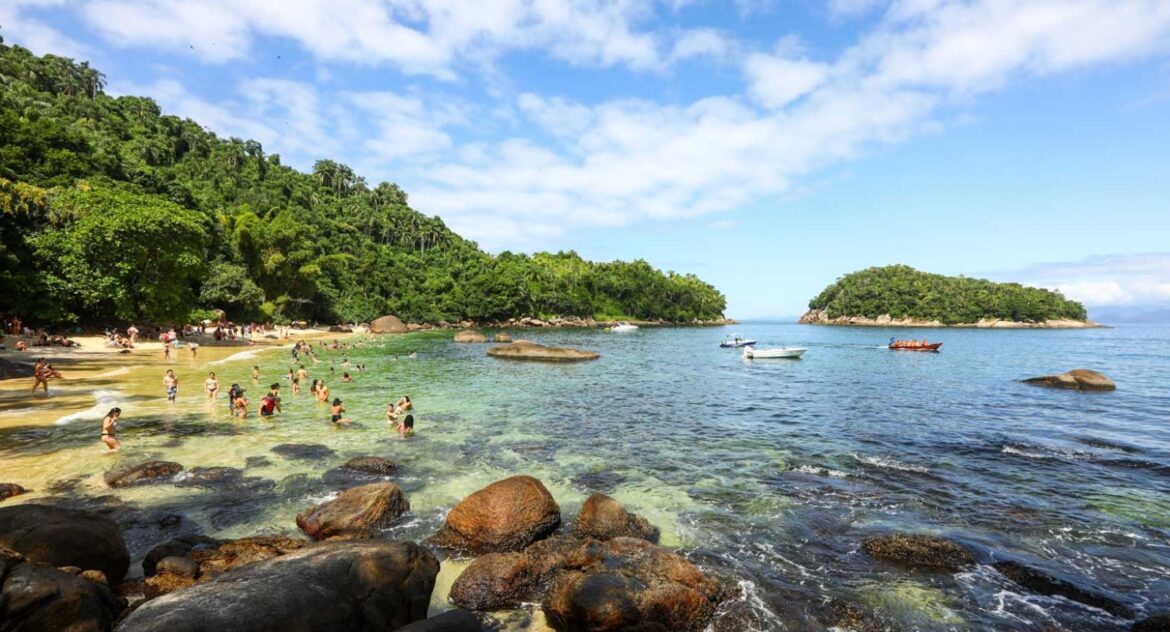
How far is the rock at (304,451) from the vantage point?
58.9 ft

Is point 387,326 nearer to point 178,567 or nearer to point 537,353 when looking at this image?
point 537,353

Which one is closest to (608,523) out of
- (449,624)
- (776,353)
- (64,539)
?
(449,624)

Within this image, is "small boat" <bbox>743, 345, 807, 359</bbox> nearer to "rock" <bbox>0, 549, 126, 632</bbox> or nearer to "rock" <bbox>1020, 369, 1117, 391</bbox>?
"rock" <bbox>1020, 369, 1117, 391</bbox>

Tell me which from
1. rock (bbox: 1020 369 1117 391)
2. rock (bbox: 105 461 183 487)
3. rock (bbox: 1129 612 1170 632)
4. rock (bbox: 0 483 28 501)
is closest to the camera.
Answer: rock (bbox: 1129 612 1170 632)

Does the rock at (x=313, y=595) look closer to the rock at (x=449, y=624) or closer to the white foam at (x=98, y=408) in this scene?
the rock at (x=449, y=624)

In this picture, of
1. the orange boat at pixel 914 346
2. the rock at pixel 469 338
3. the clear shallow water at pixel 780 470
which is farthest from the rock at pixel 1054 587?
the orange boat at pixel 914 346

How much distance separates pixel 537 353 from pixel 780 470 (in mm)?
39339

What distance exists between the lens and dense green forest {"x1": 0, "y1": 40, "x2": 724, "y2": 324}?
44.3 metres

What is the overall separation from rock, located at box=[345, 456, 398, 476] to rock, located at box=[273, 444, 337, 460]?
183cm


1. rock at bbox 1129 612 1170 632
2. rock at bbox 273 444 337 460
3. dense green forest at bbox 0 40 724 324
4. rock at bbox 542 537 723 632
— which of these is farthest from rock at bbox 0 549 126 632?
dense green forest at bbox 0 40 724 324

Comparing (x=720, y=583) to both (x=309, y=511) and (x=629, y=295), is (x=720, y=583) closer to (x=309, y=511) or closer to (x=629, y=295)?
(x=309, y=511)

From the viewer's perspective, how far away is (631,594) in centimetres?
823

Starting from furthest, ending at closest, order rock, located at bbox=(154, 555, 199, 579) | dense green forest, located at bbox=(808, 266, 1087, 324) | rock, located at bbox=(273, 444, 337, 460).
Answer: dense green forest, located at bbox=(808, 266, 1087, 324)
rock, located at bbox=(273, 444, 337, 460)
rock, located at bbox=(154, 555, 199, 579)

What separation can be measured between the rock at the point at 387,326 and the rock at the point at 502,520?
301 ft
